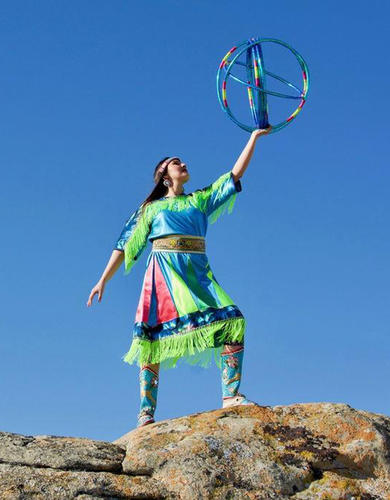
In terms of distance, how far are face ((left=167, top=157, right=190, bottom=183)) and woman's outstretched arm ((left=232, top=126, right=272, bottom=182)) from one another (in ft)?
2.20

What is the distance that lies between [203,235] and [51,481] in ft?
11.3

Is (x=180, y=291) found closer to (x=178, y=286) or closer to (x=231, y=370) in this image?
(x=178, y=286)

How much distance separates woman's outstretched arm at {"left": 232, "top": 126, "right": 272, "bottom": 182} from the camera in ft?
28.8

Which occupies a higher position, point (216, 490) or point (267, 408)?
point (267, 408)

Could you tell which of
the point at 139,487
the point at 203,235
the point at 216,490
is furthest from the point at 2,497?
the point at 203,235

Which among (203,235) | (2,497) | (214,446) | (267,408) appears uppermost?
(203,235)

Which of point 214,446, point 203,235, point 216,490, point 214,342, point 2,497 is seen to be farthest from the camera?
point 203,235

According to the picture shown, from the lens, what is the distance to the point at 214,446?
7090 mm

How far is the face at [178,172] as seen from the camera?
30.6 feet

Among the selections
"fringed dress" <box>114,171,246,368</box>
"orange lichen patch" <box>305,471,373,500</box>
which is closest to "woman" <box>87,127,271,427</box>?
"fringed dress" <box>114,171,246,368</box>

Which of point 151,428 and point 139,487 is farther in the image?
point 151,428

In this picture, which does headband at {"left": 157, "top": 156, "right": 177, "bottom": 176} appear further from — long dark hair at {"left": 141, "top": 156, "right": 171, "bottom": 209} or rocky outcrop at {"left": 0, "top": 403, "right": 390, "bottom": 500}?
rocky outcrop at {"left": 0, "top": 403, "right": 390, "bottom": 500}

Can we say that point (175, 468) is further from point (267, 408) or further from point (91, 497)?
→ point (267, 408)

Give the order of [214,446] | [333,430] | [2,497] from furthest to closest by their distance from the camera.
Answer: [333,430]
[214,446]
[2,497]
